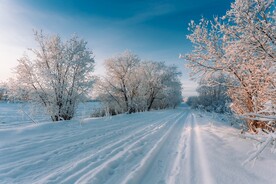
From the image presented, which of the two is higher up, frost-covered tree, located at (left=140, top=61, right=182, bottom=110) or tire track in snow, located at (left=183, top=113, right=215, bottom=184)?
frost-covered tree, located at (left=140, top=61, right=182, bottom=110)

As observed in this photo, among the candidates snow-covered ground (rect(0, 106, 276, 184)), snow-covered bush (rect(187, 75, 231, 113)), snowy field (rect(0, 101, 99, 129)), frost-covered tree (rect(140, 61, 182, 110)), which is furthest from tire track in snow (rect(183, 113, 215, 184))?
frost-covered tree (rect(140, 61, 182, 110))

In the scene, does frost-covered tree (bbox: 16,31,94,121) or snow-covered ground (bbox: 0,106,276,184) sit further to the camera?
frost-covered tree (bbox: 16,31,94,121)

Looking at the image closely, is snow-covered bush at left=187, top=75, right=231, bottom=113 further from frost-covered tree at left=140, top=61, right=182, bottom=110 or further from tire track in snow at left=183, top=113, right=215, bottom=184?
frost-covered tree at left=140, top=61, right=182, bottom=110

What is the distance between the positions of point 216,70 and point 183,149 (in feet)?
11.2

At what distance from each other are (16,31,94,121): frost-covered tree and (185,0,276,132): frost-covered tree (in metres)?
10.3

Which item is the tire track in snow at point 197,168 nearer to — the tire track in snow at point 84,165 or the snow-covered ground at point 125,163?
the snow-covered ground at point 125,163

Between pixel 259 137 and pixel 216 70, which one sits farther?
pixel 216 70

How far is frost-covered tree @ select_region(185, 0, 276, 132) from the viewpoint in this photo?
4.21 meters

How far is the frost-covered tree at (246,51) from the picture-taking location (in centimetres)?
421

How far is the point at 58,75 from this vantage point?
44.2 feet

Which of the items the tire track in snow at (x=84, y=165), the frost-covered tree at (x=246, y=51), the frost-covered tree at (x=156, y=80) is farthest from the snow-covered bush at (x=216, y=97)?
the frost-covered tree at (x=156, y=80)

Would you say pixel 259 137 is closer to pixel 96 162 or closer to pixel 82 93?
pixel 96 162

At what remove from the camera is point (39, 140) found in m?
6.44

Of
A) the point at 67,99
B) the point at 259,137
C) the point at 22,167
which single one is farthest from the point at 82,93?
the point at 259,137
